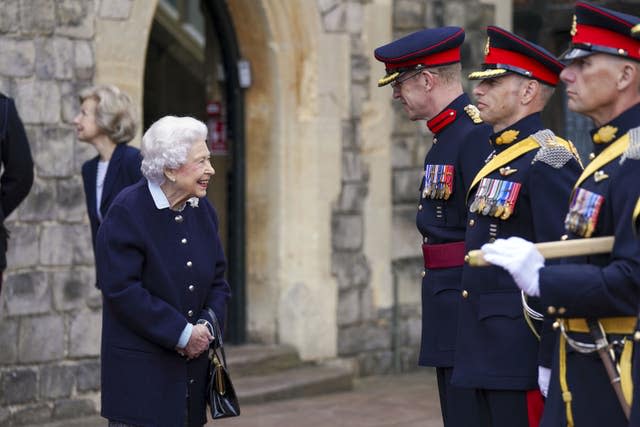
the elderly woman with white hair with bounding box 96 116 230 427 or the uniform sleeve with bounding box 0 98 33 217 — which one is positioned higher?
the uniform sleeve with bounding box 0 98 33 217

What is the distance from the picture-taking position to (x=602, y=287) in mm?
3627

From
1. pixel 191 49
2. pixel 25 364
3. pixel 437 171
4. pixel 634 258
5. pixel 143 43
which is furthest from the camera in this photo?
pixel 191 49

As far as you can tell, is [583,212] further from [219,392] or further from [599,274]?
[219,392]

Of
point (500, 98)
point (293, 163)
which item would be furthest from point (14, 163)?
point (500, 98)

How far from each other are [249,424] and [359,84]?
2539 millimetres

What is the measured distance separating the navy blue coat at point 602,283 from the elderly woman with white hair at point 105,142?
3.16 metres

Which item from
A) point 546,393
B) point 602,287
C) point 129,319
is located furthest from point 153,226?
point 602,287

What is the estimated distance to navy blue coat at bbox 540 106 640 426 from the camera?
3613mm

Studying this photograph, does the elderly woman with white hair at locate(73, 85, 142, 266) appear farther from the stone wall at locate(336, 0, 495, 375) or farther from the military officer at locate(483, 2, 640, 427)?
the military officer at locate(483, 2, 640, 427)

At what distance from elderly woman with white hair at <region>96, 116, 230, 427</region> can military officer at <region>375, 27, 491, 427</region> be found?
32.8 inches

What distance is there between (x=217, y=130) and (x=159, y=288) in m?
4.40

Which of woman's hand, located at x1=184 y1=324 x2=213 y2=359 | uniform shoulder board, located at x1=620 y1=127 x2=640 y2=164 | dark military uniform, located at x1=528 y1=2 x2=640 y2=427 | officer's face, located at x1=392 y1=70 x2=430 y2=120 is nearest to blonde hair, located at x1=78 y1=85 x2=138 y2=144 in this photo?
officer's face, located at x1=392 y1=70 x2=430 y2=120

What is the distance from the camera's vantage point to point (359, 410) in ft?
26.5

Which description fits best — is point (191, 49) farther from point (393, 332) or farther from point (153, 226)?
point (153, 226)
